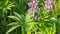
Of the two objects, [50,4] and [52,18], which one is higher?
[50,4]

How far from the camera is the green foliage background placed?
1.70m

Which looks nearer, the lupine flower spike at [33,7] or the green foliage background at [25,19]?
the lupine flower spike at [33,7]

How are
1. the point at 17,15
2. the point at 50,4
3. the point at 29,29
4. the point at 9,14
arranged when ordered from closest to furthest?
the point at 50,4
the point at 29,29
the point at 17,15
the point at 9,14

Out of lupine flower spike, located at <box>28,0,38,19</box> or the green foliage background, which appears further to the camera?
the green foliage background

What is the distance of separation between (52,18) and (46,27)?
7.5 inches

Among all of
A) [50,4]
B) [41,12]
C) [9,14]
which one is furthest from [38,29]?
[9,14]

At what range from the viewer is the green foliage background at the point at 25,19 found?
170cm

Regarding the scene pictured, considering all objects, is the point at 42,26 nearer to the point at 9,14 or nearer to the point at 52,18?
the point at 52,18

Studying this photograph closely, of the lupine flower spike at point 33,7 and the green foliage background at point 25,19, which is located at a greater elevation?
the lupine flower spike at point 33,7

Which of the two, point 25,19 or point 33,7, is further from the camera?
point 25,19

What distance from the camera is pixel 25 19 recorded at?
5.61 feet

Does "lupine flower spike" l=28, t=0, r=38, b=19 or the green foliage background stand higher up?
"lupine flower spike" l=28, t=0, r=38, b=19

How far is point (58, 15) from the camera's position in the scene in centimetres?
187

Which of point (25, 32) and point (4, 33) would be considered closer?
point (25, 32)
